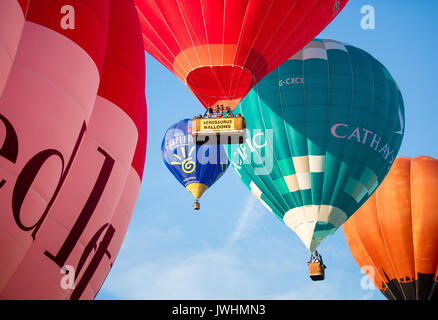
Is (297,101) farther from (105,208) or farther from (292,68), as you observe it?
(105,208)

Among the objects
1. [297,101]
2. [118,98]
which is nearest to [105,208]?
[118,98]

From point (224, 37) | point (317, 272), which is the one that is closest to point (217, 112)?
point (224, 37)

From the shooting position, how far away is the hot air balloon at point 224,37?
10180 mm

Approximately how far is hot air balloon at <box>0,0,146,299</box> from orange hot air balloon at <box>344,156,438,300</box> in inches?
358

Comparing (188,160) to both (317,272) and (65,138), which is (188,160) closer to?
(317,272)

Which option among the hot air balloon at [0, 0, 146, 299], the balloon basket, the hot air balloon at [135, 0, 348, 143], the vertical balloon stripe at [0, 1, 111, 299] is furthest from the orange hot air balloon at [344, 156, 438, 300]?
the vertical balloon stripe at [0, 1, 111, 299]

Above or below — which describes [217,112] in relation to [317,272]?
above

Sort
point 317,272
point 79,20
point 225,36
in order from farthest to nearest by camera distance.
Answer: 1. point 317,272
2. point 225,36
3. point 79,20

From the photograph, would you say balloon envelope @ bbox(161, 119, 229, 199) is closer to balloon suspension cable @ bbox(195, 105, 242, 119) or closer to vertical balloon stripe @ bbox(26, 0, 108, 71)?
balloon suspension cable @ bbox(195, 105, 242, 119)

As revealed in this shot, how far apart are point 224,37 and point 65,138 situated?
563 centimetres

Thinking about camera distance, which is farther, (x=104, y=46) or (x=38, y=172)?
(x=104, y=46)

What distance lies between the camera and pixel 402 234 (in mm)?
14273
